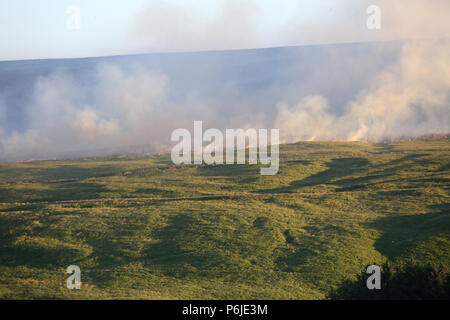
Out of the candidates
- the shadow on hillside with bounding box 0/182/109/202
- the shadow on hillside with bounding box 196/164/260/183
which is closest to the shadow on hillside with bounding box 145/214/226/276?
the shadow on hillside with bounding box 0/182/109/202

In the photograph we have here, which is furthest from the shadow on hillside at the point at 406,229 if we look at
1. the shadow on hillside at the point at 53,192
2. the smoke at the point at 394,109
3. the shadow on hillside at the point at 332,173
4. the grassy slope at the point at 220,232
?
the smoke at the point at 394,109

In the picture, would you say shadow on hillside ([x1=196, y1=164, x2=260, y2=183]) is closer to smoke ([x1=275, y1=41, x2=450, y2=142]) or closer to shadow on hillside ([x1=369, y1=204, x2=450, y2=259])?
shadow on hillside ([x1=369, y1=204, x2=450, y2=259])

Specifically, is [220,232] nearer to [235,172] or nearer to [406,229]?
[406,229]

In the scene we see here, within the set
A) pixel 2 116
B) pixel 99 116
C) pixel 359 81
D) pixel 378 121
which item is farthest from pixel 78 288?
pixel 2 116

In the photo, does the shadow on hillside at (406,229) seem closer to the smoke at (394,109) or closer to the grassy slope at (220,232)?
the grassy slope at (220,232)

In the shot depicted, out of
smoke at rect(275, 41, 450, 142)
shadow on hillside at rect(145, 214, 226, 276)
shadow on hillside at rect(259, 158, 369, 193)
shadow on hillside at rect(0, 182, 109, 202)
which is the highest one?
smoke at rect(275, 41, 450, 142)

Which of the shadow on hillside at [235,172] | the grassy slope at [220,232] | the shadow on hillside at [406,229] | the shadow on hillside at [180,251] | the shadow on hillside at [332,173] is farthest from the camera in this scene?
the shadow on hillside at [235,172]
